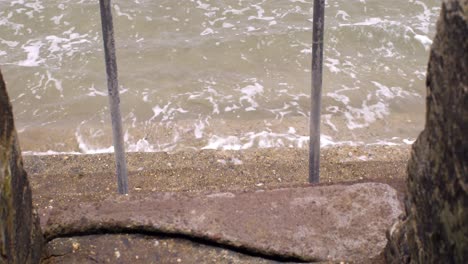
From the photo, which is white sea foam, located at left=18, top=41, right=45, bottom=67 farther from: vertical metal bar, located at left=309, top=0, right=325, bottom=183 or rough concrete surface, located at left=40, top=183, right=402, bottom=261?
rough concrete surface, located at left=40, top=183, right=402, bottom=261

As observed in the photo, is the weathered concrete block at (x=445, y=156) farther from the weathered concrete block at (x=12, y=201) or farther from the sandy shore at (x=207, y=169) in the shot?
the sandy shore at (x=207, y=169)

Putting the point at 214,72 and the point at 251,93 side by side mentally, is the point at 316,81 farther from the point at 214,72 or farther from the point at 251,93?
the point at 214,72

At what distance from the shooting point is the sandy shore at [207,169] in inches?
150

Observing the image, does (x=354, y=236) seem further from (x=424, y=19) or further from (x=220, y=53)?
(x=424, y=19)

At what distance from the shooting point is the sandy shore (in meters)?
3.81

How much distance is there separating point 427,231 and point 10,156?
3.72ft

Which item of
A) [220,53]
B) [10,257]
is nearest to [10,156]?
[10,257]

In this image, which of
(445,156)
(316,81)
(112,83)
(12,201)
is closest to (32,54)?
(112,83)

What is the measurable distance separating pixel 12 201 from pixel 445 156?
3.71 ft

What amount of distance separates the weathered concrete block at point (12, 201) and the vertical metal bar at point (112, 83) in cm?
74

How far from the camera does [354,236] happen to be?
2.08 metres

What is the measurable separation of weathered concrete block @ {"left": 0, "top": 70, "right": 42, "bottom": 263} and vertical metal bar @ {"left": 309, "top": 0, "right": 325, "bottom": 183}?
130 cm

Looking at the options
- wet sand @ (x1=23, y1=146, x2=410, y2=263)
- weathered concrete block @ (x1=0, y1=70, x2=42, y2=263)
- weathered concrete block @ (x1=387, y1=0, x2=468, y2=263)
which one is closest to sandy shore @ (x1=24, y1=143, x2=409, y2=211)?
wet sand @ (x1=23, y1=146, x2=410, y2=263)

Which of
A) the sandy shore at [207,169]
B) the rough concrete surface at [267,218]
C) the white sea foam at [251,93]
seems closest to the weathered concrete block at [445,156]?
the rough concrete surface at [267,218]
